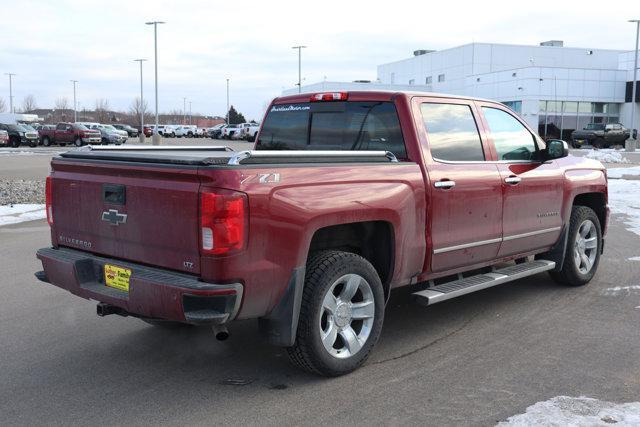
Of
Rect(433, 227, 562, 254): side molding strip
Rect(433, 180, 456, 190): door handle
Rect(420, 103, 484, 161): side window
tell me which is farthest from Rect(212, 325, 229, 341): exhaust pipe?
Rect(420, 103, 484, 161): side window

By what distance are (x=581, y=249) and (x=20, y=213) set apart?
9.98 metres

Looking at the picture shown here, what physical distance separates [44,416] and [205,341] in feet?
5.19

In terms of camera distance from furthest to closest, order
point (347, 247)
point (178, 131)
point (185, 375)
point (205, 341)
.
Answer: point (178, 131) → point (205, 341) → point (347, 247) → point (185, 375)

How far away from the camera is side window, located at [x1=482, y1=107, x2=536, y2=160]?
6.02 meters

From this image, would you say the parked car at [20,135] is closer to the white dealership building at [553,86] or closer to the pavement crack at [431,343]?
the white dealership building at [553,86]

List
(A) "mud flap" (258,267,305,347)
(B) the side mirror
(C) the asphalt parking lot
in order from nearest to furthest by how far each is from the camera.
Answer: (C) the asphalt parking lot → (A) "mud flap" (258,267,305,347) → (B) the side mirror

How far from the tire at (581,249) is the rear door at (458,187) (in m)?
1.48

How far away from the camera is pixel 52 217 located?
15.8 ft

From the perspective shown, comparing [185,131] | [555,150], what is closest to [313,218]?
[555,150]

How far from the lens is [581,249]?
23.1 feet

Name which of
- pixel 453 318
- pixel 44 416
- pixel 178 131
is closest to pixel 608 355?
pixel 453 318

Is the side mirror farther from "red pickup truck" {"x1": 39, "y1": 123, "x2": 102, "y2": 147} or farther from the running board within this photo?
"red pickup truck" {"x1": 39, "y1": 123, "x2": 102, "y2": 147}

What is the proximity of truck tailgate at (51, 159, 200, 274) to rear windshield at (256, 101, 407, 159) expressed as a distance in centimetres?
195

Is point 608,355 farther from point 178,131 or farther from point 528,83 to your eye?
point 178,131
